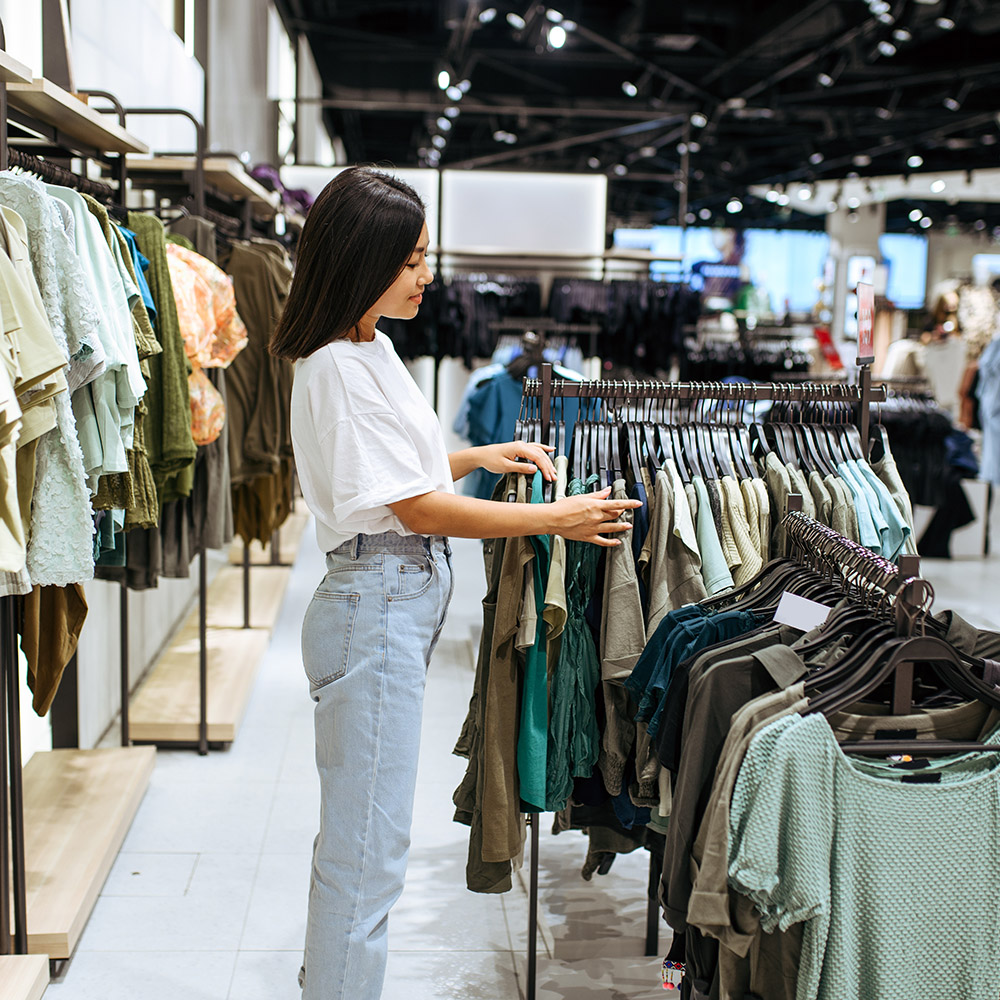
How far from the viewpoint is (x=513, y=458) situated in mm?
2205

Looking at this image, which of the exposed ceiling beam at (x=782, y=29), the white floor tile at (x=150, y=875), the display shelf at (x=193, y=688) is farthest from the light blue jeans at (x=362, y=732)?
the exposed ceiling beam at (x=782, y=29)

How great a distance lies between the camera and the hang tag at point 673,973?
1941 mm

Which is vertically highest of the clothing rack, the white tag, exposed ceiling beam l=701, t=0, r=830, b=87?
exposed ceiling beam l=701, t=0, r=830, b=87

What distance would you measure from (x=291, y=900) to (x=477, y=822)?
97 centimetres

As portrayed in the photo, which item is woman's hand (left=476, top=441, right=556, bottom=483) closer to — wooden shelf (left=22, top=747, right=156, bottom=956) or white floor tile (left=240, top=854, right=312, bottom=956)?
white floor tile (left=240, top=854, right=312, bottom=956)

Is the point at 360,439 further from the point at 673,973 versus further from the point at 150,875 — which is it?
the point at 150,875

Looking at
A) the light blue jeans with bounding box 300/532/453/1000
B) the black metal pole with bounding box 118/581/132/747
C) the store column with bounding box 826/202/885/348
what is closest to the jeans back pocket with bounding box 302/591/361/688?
the light blue jeans with bounding box 300/532/453/1000

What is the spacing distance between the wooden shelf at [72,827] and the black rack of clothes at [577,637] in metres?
1.06

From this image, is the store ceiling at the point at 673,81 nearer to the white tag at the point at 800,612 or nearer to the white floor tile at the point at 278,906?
the white floor tile at the point at 278,906

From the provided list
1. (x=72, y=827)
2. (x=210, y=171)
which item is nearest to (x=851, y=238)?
(x=210, y=171)

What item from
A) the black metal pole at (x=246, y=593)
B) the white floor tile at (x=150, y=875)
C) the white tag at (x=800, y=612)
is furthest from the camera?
the black metal pole at (x=246, y=593)

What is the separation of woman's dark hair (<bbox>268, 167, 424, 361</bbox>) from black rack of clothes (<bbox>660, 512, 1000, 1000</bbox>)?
33.6 inches

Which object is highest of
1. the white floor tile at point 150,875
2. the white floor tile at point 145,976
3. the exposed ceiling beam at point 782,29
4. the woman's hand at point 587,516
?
the exposed ceiling beam at point 782,29

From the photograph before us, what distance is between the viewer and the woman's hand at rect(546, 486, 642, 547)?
1905mm
